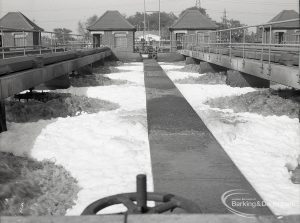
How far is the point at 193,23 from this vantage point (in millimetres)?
45625

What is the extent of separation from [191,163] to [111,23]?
3985cm

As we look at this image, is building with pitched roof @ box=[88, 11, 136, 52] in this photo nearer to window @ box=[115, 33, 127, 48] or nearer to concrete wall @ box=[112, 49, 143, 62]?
window @ box=[115, 33, 127, 48]

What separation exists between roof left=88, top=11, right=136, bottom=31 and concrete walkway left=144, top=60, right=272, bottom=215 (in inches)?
1365

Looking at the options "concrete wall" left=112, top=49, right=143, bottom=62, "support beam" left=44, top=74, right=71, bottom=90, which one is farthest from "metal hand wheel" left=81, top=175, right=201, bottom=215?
"concrete wall" left=112, top=49, right=143, bottom=62

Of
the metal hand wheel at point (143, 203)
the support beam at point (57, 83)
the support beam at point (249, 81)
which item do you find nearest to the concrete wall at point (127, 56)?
the support beam at point (57, 83)

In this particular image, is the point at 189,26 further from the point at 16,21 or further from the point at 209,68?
the point at 209,68

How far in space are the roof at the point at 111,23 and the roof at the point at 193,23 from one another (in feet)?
17.7

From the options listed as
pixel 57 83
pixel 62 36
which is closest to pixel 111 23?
pixel 62 36

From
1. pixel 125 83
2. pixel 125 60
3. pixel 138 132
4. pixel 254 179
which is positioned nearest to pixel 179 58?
pixel 125 60

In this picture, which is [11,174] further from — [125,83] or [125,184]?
[125,83]

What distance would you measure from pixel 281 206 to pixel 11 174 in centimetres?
364

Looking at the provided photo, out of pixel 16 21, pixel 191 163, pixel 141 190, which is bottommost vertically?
pixel 191 163

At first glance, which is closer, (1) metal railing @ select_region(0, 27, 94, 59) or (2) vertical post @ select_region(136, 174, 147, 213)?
(2) vertical post @ select_region(136, 174, 147, 213)

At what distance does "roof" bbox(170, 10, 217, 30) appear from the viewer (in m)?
45.2
